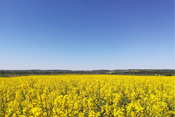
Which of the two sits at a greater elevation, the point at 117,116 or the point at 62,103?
the point at 62,103

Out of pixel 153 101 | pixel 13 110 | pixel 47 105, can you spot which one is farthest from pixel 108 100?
pixel 13 110

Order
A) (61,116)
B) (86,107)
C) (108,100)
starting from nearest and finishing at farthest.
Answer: (61,116)
(86,107)
(108,100)

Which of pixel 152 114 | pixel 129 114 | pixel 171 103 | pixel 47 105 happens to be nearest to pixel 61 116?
pixel 47 105

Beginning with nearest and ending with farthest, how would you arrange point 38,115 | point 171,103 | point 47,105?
point 38,115 < point 47,105 < point 171,103

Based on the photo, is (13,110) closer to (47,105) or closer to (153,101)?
(47,105)

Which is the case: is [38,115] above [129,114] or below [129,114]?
above

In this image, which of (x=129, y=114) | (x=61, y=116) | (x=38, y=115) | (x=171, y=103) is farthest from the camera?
(x=171, y=103)

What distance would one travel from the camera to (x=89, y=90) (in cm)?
822

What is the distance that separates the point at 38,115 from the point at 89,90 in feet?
16.5

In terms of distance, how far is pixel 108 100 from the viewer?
6.94 metres

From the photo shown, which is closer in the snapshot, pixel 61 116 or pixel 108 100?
pixel 61 116

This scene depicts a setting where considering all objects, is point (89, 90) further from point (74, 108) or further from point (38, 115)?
point (38, 115)

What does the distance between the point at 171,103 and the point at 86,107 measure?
213 inches

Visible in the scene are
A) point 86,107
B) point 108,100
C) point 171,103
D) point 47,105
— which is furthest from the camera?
point 108,100
